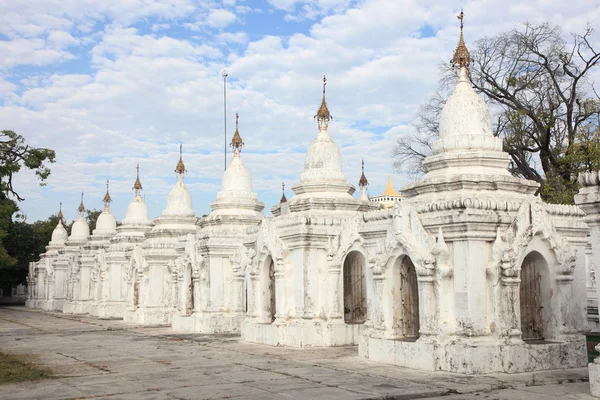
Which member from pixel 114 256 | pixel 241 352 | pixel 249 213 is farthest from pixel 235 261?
pixel 114 256

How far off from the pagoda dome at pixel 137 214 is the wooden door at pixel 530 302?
24.7 metres

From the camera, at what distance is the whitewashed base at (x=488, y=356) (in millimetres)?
13047

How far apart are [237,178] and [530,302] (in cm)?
1349

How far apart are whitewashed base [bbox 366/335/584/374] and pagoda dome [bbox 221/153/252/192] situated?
12487 millimetres

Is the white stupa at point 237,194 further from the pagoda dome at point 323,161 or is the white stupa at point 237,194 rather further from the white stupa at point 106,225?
the white stupa at point 106,225

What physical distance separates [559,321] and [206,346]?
9459 millimetres

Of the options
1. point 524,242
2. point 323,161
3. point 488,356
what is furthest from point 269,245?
point 488,356

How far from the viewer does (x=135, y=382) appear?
1300 centimetres

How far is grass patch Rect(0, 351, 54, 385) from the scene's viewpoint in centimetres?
1354

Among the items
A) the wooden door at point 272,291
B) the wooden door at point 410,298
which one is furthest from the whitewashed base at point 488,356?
the wooden door at point 272,291

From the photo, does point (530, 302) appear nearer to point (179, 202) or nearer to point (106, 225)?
point (179, 202)

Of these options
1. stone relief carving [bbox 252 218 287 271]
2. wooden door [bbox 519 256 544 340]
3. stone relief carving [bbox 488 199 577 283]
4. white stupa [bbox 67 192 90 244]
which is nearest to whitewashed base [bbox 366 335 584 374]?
wooden door [bbox 519 256 544 340]

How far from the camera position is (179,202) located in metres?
30.6

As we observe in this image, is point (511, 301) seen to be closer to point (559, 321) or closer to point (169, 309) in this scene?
point (559, 321)
